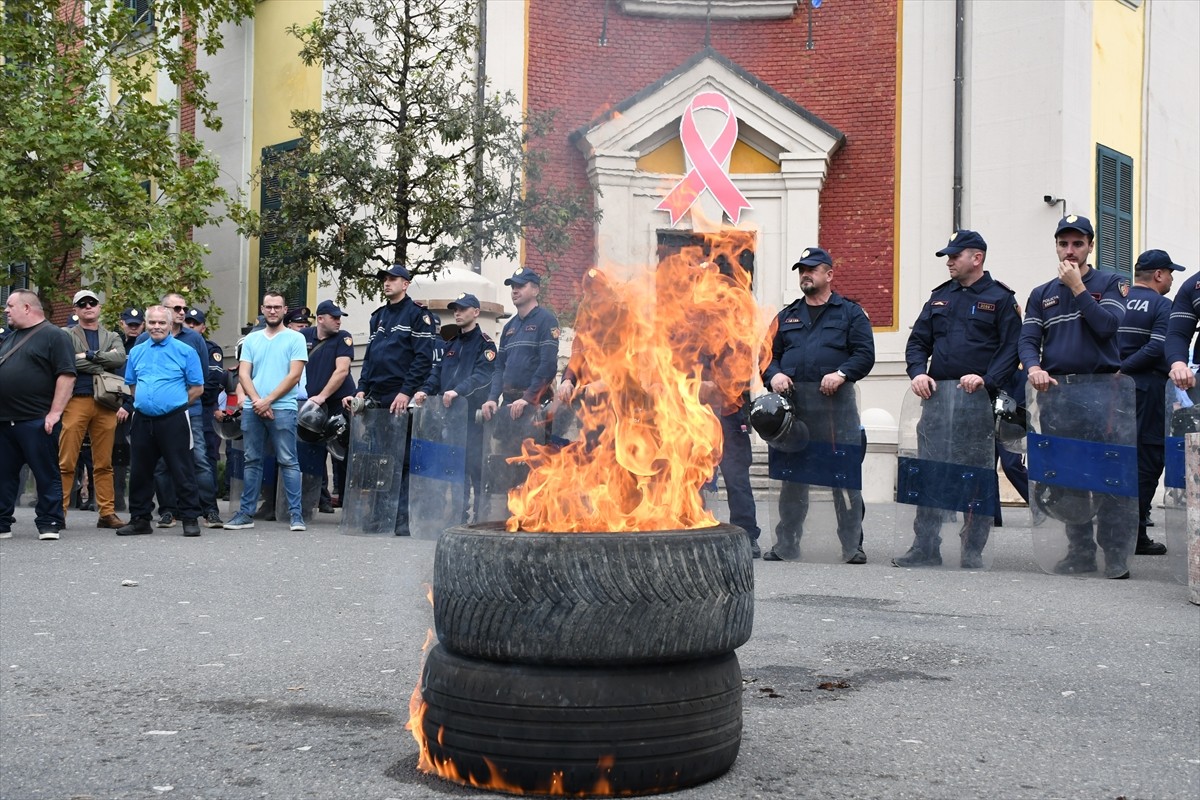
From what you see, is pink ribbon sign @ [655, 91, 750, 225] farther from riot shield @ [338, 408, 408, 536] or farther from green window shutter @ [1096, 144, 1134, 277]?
riot shield @ [338, 408, 408, 536]

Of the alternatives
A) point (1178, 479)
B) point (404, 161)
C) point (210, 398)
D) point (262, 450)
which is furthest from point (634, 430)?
point (404, 161)

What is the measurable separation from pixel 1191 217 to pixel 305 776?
22529mm

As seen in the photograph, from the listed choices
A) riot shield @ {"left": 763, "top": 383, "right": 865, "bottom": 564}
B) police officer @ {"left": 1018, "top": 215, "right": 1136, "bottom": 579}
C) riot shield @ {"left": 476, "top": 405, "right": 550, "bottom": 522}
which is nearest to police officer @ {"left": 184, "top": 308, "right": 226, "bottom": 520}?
riot shield @ {"left": 476, "top": 405, "right": 550, "bottom": 522}

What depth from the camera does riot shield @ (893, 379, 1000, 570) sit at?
9.23m

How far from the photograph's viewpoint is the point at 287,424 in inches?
489

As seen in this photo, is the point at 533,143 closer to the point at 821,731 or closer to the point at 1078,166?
the point at 1078,166

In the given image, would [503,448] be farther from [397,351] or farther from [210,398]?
[210,398]

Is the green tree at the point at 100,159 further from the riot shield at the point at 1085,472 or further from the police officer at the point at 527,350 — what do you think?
the riot shield at the point at 1085,472

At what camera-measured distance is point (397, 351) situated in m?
12.1

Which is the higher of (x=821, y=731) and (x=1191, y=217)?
(x=1191, y=217)

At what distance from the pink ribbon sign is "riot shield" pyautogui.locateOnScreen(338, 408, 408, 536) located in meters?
10.1

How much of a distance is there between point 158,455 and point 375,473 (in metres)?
1.84

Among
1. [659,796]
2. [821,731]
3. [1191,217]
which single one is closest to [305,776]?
[659,796]

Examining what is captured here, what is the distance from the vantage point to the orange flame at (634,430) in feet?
13.8
